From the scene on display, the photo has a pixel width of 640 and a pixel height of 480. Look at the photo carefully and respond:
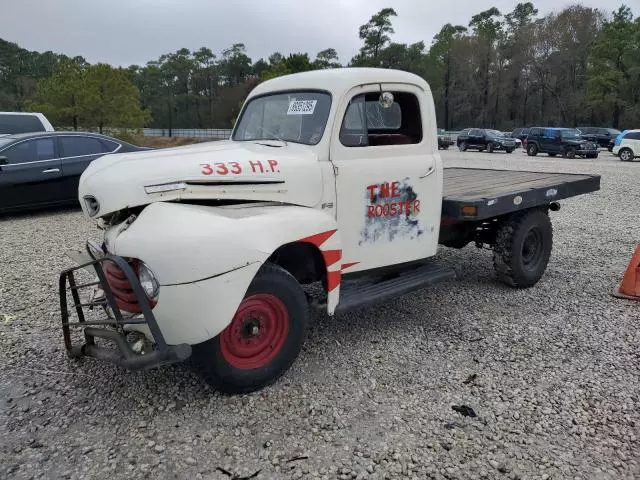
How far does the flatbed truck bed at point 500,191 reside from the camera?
4438mm

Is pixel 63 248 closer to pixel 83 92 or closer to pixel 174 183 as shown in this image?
pixel 174 183

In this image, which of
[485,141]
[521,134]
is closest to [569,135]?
[485,141]

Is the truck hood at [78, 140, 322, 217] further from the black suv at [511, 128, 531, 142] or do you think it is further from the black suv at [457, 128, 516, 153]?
the black suv at [511, 128, 531, 142]

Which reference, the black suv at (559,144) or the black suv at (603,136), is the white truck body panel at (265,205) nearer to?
the black suv at (559,144)

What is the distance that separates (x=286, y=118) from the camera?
4.07m

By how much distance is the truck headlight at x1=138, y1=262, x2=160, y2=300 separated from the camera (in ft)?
9.17

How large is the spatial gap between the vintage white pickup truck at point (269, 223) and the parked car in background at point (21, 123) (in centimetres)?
793

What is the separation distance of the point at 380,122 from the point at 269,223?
1.57m

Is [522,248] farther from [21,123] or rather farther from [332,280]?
[21,123]

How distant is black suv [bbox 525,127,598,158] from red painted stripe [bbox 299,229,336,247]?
998 inches

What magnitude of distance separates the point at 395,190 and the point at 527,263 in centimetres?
224

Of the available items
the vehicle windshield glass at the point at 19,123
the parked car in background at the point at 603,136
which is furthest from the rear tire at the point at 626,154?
the vehicle windshield glass at the point at 19,123

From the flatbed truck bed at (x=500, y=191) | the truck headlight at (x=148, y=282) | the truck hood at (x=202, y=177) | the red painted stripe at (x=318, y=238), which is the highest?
the truck hood at (x=202, y=177)

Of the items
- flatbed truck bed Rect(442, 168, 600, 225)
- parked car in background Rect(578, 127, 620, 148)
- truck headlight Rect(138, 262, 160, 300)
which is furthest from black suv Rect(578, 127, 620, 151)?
truck headlight Rect(138, 262, 160, 300)
